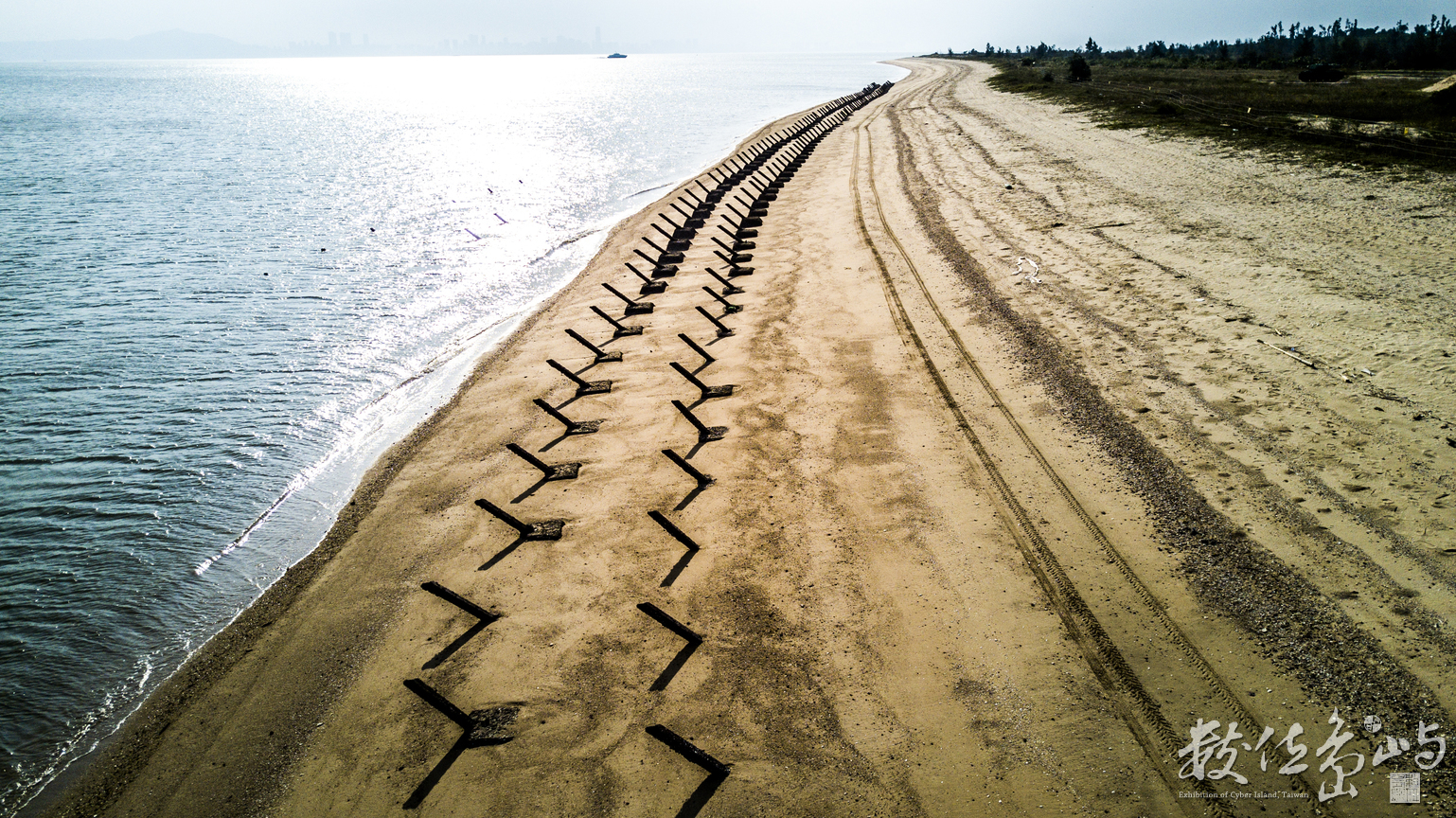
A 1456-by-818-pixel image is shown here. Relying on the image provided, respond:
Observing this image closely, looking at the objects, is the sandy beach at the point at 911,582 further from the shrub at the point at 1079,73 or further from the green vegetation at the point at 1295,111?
the shrub at the point at 1079,73

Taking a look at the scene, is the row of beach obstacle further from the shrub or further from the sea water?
the shrub

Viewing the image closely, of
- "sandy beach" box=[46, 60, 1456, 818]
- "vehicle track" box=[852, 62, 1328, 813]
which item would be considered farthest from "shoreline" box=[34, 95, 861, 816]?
"vehicle track" box=[852, 62, 1328, 813]

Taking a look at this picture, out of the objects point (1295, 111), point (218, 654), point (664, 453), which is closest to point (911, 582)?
point (664, 453)

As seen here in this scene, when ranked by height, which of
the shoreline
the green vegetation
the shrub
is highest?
the shrub

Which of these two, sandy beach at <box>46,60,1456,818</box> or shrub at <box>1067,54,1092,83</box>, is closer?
sandy beach at <box>46,60,1456,818</box>

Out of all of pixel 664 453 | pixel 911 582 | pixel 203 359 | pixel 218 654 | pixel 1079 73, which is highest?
pixel 1079 73

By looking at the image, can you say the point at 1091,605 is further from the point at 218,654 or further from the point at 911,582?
the point at 218,654

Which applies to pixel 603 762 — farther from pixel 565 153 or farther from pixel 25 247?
pixel 565 153
